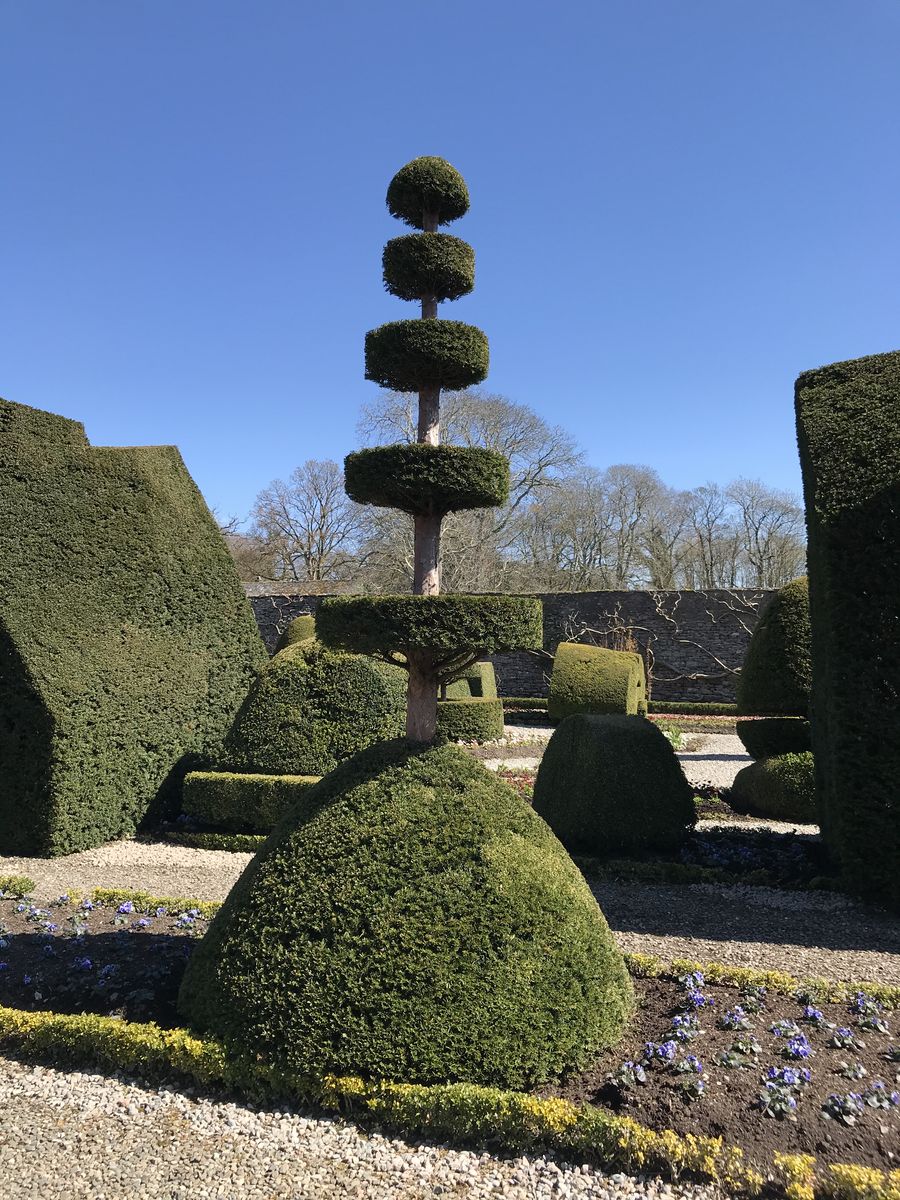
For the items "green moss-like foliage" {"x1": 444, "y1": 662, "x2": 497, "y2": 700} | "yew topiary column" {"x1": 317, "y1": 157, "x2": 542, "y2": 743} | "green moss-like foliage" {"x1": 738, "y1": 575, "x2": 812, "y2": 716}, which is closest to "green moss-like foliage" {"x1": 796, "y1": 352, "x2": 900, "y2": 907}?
"green moss-like foliage" {"x1": 738, "y1": 575, "x2": 812, "y2": 716}

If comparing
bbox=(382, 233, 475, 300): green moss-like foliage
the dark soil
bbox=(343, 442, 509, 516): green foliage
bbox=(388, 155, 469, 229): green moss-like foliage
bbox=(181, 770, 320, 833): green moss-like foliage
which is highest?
bbox=(388, 155, 469, 229): green moss-like foliage

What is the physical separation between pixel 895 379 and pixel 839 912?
14.2ft

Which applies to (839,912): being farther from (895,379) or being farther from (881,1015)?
(895,379)

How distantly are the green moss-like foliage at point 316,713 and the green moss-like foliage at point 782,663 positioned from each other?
14.2ft

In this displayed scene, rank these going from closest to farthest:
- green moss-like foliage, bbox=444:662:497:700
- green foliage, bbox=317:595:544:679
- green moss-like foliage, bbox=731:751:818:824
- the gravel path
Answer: the gravel path, green foliage, bbox=317:595:544:679, green moss-like foliage, bbox=731:751:818:824, green moss-like foliage, bbox=444:662:497:700

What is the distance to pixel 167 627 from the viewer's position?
8758mm

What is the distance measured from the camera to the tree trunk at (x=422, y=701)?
402 centimetres

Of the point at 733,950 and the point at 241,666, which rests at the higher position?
the point at 241,666

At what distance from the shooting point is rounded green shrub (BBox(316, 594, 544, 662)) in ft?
12.0

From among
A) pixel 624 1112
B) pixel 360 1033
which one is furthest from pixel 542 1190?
pixel 360 1033

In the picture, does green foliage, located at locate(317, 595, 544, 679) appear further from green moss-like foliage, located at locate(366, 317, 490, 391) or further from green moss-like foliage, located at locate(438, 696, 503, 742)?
green moss-like foliage, located at locate(438, 696, 503, 742)

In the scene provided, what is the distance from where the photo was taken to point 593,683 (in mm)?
17172

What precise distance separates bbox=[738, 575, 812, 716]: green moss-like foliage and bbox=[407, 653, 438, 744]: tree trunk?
6.43 m

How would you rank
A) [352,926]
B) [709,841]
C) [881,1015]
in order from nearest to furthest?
1. [352,926]
2. [881,1015]
3. [709,841]
